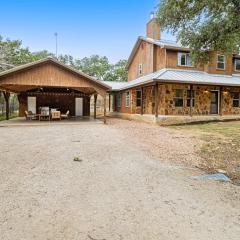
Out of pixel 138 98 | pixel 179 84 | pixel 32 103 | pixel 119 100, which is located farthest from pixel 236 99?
pixel 32 103

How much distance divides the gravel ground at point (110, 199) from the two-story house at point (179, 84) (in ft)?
38.4

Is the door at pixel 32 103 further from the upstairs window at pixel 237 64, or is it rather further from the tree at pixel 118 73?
the tree at pixel 118 73

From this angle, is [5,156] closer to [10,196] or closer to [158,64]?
[10,196]

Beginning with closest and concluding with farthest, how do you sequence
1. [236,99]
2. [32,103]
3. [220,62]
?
[236,99], [220,62], [32,103]

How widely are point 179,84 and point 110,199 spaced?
1630cm

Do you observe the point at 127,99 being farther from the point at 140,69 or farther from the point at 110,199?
the point at 110,199

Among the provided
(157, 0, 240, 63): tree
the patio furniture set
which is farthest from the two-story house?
the patio furniture set

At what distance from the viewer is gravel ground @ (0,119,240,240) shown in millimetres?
3686

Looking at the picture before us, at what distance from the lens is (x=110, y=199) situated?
4805 mm

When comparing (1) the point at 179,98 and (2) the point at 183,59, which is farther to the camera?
(2) the point at 183,59

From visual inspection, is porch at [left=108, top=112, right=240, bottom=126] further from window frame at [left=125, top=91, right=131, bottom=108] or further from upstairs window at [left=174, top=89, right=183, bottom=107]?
window frame at [left=125, top=91, right=131, bottom=108]

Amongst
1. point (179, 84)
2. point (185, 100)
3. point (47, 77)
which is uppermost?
point (47, 77)

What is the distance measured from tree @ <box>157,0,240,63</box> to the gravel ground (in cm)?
546

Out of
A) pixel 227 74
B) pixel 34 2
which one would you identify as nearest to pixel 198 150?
pixel 227 74
